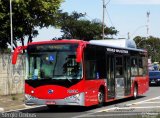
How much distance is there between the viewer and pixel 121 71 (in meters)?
24.7

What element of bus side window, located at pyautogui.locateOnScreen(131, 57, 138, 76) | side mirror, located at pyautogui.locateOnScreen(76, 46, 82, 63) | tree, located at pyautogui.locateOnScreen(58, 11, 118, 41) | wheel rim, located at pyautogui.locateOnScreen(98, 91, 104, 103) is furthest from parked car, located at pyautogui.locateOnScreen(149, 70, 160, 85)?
tree, located at pyautogui.locateOnScreen(58, 11, 118, 41)

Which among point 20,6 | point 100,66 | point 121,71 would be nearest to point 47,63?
point 100,66

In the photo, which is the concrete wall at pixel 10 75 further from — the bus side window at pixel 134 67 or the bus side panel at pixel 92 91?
the bus side panel at pixel 92 91

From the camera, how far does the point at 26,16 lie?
39.3 m

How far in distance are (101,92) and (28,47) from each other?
3963 millimetres

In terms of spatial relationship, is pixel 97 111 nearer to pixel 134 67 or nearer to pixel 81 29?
pixel 134 67

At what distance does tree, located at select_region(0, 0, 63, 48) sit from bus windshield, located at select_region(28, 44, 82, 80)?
17.1 metres

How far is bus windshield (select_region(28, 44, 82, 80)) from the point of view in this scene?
19.5 meters

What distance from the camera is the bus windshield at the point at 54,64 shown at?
19.5 metres

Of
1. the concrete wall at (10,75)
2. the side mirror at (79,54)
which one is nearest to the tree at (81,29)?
the concrete wall at (10,75)

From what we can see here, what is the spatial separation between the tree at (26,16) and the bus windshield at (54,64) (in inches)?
674

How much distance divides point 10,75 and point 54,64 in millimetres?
9989

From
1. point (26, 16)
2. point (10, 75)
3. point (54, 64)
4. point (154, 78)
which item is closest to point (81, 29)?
point (154, 78)

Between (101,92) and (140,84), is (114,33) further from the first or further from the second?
(101,92)
